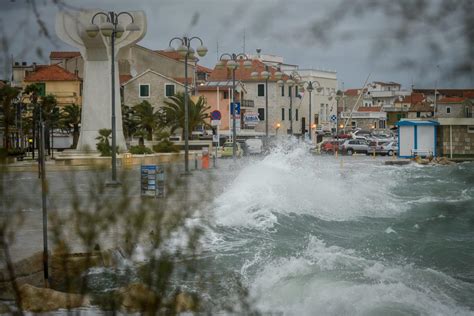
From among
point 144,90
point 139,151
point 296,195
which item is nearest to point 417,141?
point 139,151

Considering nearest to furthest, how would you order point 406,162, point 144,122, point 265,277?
point 265,277 < point 406,162 < point 144,122

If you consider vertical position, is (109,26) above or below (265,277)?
above

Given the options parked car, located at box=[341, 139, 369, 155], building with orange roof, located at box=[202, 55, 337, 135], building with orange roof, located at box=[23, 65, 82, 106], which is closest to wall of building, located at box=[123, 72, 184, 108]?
building with orange roof, located at box=[23, 65, 82, 106]

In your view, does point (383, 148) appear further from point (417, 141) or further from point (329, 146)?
point (417, 141)

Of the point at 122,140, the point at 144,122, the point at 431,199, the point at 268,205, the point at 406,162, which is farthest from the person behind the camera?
the point at 144,122

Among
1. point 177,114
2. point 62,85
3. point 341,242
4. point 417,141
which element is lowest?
point 341,242

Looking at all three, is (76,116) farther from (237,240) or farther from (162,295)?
(162,295)

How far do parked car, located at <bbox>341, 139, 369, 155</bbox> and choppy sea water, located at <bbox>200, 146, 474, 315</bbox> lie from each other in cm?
2606

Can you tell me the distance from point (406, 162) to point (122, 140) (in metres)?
16.9

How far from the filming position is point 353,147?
59.3m

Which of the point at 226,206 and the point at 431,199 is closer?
the point at 226,206

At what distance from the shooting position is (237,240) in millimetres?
17406

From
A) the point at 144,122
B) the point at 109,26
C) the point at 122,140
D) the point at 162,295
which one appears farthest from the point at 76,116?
the point at 162,295

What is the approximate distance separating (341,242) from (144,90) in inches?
2084
